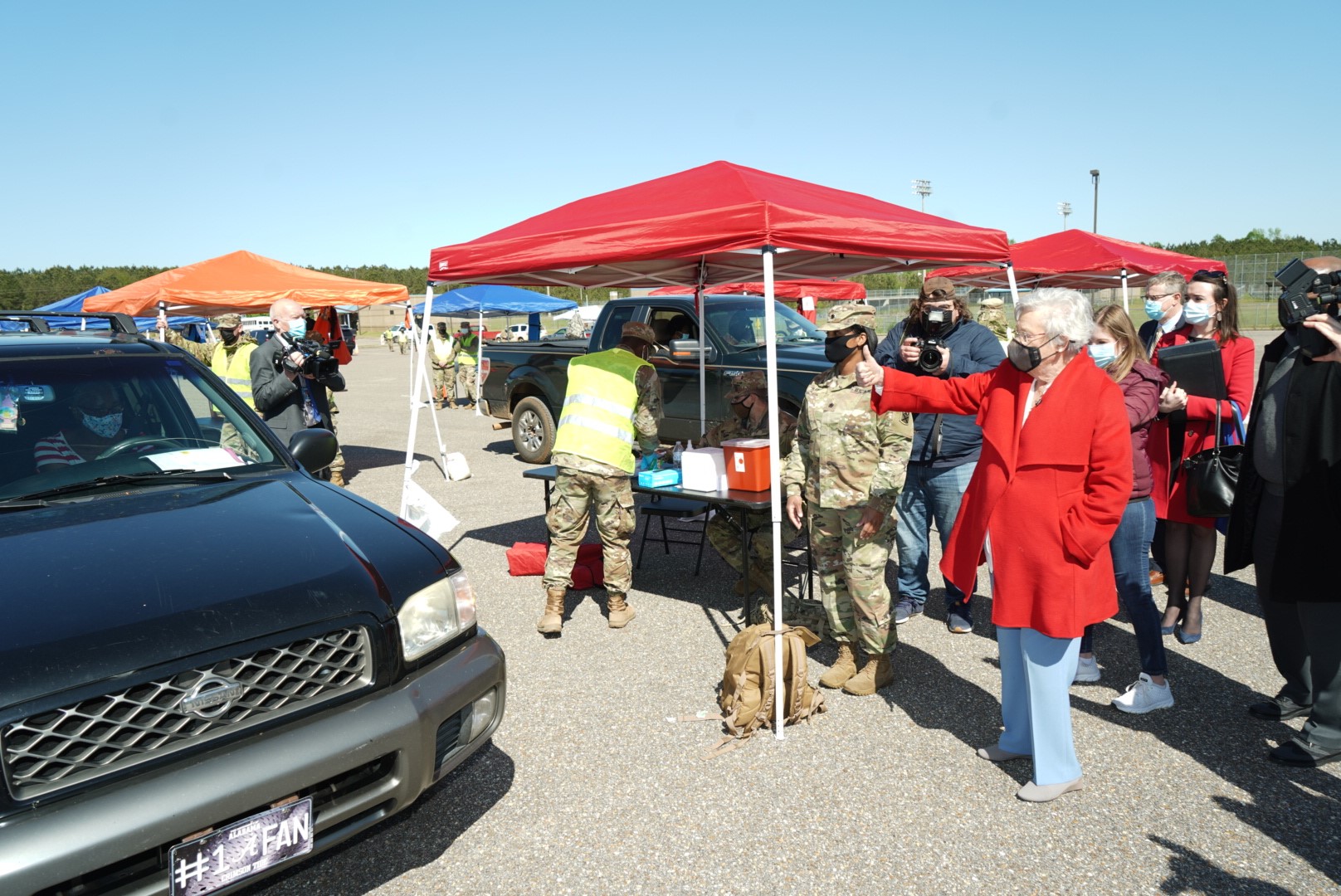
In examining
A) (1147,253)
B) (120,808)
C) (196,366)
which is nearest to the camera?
(120,808)

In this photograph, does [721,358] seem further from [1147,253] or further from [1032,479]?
[1032,479]

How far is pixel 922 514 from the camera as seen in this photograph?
17.4 feet

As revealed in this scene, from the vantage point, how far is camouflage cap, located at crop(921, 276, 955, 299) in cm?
481

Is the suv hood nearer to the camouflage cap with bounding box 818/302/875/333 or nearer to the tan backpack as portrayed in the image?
the tan backpack

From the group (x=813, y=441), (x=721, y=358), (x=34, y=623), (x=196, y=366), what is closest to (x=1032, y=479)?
(x=813, y=441)

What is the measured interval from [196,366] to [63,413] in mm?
566

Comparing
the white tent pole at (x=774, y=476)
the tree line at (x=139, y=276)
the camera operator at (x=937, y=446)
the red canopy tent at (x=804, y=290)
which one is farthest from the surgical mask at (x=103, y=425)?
the tree line at (x=139, y=276)

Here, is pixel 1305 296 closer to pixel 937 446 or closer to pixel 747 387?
pixel 937 446

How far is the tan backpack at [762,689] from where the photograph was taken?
392 centimetres

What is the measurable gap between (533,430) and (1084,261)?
6.94 m

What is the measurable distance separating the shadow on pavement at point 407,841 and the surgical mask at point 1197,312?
4.10 metres

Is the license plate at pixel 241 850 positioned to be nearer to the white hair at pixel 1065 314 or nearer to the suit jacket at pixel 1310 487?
the white hair at pixel 1065 314

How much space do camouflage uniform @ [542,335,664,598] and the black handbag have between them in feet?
9.43

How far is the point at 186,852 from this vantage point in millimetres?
2125
